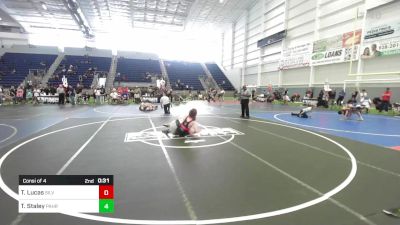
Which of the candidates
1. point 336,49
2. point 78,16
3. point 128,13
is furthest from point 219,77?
point 336,49

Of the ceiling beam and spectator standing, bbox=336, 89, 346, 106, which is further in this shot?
the ceiling beam

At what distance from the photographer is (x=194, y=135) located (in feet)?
26.1

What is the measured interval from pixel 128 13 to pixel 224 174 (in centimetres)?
3557

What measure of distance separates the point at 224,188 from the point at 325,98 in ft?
65.6

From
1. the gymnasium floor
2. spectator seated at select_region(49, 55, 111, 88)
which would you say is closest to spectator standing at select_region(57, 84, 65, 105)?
spectator seated at select_region(49, 55, 111, 88)

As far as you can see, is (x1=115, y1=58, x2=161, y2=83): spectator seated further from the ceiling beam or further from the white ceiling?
the ceiling beam

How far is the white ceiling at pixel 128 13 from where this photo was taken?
31.5 m

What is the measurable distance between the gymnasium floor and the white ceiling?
28.2 m

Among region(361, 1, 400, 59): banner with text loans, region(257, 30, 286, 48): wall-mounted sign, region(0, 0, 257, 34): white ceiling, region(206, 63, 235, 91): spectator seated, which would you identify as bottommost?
region(206, 63, 235, 91): spectator seated

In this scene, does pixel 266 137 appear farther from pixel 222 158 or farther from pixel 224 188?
pixel 224 188

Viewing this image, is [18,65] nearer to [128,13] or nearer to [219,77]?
[128,13]

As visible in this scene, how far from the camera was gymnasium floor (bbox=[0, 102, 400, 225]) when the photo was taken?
122 inches

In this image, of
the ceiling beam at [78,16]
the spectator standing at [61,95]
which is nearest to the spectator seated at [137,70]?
the ceiling beam at [78,16]

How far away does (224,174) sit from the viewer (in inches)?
179
